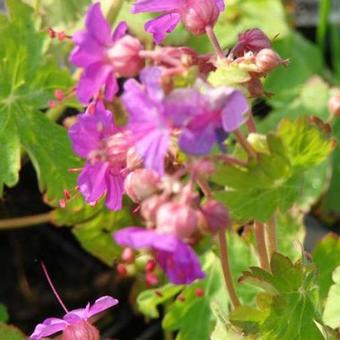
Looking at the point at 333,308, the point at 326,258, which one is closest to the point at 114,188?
the point at 333,308

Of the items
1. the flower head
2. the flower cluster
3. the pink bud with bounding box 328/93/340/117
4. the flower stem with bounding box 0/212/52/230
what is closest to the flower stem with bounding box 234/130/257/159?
the flower cluster

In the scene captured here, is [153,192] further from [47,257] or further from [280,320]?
[47,257]

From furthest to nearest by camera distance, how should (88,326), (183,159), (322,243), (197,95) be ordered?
(322,243), (88,326), (183,159), (197,95)

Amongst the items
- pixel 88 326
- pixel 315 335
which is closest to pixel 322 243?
pixel 315 335

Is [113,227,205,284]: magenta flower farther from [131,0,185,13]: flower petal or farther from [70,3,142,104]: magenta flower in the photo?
[131,0,185,13]: flower petal

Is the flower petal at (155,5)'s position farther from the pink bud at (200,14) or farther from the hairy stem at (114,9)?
the hairy stem at (114,9)

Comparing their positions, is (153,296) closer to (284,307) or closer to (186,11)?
(284,307)
